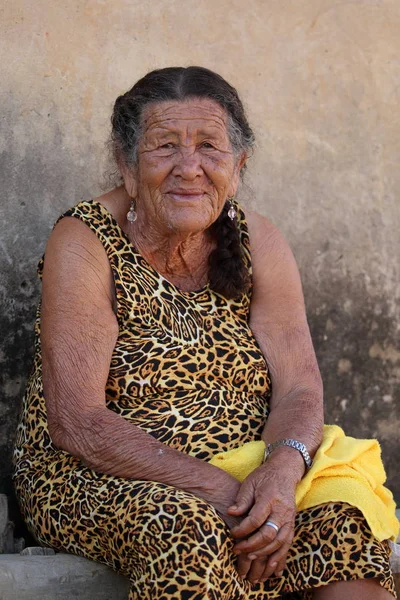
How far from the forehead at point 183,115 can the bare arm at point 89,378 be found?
44 cm

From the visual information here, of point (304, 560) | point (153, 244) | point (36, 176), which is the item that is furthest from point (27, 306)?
point (304, 560)

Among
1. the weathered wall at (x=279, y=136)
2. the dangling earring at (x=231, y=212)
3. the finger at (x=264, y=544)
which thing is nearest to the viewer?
the finger at (x=264, y=544)

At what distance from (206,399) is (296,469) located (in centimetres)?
42

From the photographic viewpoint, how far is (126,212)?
3525 mm

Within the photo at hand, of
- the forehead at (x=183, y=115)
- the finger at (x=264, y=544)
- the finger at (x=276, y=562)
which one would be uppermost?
the forehead at (x=183, y=115)

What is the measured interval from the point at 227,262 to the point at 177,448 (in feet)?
2.44

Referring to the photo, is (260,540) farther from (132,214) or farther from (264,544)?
(132,214)

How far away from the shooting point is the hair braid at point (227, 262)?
3520 mm

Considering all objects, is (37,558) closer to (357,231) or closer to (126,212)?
(126,212)

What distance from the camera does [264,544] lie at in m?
2.80

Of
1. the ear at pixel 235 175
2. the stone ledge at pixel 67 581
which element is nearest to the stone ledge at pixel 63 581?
the stone ledge at pixel 67 581

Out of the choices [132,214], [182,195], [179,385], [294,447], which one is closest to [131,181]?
[132,214]

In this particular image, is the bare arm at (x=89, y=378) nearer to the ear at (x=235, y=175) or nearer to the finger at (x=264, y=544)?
the finger at (x=264, y=544)

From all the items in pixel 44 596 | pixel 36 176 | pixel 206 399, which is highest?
pixel 36 176
